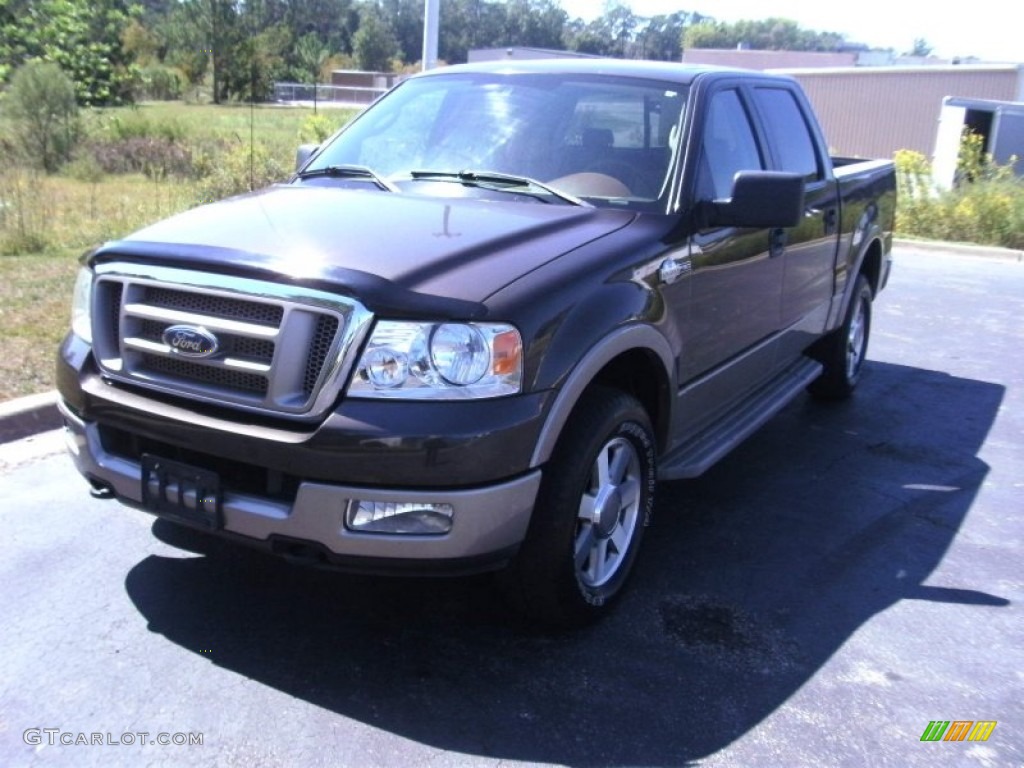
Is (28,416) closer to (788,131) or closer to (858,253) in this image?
(788,131)

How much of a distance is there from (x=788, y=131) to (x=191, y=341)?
3646 millimetres

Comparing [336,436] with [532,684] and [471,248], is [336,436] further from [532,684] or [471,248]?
[532,684]

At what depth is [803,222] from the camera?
5039 millimetres

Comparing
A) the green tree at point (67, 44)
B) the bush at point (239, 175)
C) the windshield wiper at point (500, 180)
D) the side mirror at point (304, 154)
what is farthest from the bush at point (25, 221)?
the green tree at point (67, 44)

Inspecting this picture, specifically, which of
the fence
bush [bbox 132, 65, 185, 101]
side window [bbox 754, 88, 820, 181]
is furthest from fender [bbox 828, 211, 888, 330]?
the fence

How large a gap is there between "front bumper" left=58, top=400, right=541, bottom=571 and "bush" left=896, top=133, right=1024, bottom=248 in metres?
13.3

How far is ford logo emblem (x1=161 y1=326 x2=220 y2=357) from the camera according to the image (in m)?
2.96

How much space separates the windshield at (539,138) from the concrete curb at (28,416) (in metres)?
2.08

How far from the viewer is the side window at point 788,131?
16.5ft

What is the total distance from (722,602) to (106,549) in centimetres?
248

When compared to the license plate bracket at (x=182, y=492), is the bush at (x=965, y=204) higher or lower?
higher

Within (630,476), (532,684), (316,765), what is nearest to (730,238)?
(630,476)

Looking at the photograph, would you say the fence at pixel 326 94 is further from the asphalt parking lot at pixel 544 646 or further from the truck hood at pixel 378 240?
the truck hood at pixel 378 240

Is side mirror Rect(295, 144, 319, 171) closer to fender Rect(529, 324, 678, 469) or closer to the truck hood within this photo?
the truck hood
